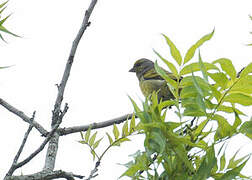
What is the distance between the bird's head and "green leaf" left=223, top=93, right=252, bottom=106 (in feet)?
23.5

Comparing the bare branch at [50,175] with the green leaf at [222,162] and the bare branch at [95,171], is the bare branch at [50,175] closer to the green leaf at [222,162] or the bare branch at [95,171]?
the bare branch at [95,171]

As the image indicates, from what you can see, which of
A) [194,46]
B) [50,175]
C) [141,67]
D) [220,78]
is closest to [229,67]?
[220,78]

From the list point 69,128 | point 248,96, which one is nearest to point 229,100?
point 248,96

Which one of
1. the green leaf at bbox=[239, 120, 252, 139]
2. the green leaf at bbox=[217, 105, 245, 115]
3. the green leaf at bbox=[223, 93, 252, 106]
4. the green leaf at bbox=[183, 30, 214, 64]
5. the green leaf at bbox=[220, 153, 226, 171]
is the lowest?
the green leaf at bbox=[220, 153, 226, 171]

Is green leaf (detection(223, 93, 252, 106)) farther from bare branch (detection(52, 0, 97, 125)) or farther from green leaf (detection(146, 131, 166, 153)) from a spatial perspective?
bare branch (detection(52, 0, 97, 125))

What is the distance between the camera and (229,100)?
5.75 feet

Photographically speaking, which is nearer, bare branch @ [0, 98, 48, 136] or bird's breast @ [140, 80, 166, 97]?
bare branch @ [0, 98, 48, 136]

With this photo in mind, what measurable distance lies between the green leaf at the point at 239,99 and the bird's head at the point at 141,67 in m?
7.16

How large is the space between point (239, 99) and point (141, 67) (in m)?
7.62

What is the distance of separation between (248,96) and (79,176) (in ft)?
3.84

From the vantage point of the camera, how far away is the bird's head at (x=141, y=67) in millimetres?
9089

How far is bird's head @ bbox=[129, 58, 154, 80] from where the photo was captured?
909 cm

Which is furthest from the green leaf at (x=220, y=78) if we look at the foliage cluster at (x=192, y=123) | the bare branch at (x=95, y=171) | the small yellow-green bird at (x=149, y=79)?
the small yellow-green bird at (x=149, y=79)

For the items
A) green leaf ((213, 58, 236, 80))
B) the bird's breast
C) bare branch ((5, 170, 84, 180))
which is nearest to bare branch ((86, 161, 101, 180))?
bare branch ((5, 170, 84, 180))
